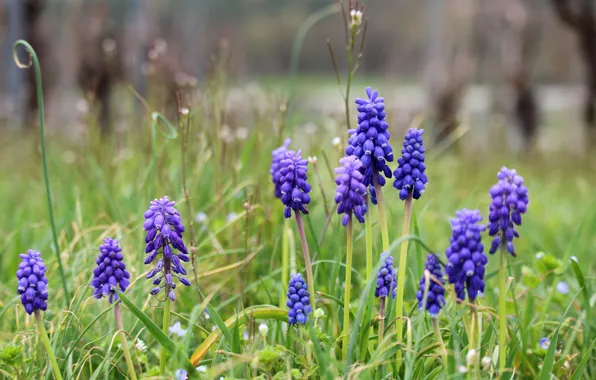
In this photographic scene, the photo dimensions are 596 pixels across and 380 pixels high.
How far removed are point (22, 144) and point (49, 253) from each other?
5173 millimetres

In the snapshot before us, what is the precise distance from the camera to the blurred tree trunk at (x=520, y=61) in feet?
32.0

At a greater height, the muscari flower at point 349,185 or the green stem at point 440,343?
the muscari flower at point 349,185

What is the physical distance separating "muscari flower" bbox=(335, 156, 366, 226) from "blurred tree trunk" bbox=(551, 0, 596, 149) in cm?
796

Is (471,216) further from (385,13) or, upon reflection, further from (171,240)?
(385,13)

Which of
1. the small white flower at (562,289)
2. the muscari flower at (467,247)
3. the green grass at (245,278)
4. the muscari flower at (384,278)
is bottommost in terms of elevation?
the small white flower at (562,289)

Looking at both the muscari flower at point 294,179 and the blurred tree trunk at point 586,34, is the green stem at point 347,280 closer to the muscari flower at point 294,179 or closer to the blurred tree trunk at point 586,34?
the muscari flower at point 294,179

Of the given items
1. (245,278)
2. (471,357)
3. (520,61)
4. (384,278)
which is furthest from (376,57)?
(471,357)

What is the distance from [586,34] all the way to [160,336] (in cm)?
875

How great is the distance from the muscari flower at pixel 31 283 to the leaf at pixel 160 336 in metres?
0.16

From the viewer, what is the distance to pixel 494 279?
9.39 ft

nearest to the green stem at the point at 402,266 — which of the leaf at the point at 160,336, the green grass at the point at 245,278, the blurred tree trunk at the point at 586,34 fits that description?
the green grass at the point at 245,278

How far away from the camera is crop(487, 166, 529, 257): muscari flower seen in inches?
60.5

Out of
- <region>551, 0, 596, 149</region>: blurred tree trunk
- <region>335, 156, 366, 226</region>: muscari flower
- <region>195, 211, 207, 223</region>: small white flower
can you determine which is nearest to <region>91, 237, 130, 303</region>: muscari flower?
<region>335, 156, 366, 226</region>: muscari flower

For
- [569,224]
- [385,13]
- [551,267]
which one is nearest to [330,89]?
[385,13]
